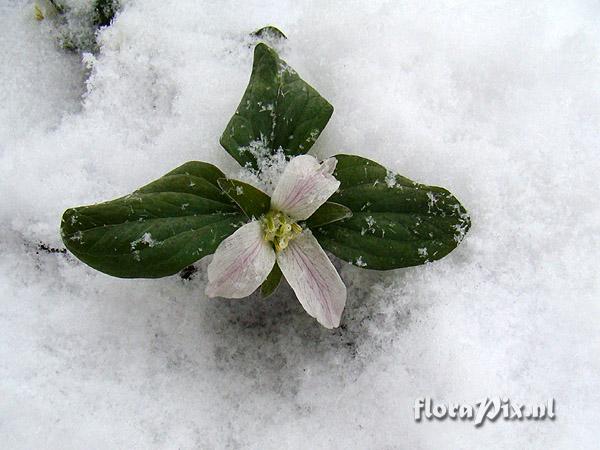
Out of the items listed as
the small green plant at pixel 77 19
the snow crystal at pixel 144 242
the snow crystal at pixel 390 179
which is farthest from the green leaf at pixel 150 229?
the small green plant at pixel 77 19

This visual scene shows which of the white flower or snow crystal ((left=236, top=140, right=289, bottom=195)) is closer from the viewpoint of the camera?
the white flower

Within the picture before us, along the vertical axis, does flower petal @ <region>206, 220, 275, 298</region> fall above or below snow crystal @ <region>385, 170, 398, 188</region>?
below

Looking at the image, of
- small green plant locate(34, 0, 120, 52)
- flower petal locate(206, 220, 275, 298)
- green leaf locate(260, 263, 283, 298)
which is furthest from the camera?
small green plant locate(34, 0, 120, 52)

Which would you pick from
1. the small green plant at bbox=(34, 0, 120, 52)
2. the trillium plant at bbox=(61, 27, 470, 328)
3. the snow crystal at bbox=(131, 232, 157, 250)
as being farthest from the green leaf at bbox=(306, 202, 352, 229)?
the small green plant at bbox=(34, 0, 120, 52)

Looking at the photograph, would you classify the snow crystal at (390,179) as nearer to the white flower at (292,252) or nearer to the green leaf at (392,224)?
the green leaf at (392,224)

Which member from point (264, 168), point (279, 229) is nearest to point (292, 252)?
point (279, 229)

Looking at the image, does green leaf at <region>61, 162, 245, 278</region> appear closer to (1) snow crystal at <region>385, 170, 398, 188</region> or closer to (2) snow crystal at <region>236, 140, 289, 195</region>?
(2) snow crystal at <region>236, 140, 289, 195</region>

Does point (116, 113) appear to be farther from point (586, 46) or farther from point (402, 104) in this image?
point (586, 46)
